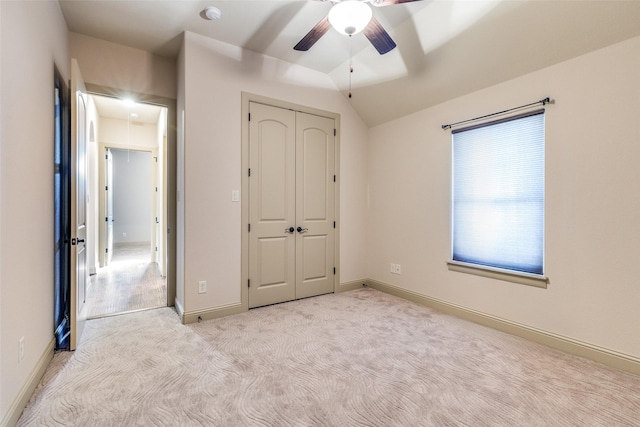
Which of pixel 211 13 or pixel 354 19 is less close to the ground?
pixel 211 13

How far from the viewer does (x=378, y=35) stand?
208 cm

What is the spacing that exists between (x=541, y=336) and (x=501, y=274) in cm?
56

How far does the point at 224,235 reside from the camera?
3154 mm

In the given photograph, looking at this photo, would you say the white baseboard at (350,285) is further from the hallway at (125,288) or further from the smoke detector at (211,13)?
the smoke detector at (211,13)

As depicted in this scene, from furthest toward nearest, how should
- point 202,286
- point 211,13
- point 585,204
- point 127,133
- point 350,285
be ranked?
point 127,133, point 350,285, point 202,286, point 211,13, point 585,204

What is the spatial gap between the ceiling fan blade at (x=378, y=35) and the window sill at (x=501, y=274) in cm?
218

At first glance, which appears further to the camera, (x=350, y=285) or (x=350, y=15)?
(x=350, y=285)

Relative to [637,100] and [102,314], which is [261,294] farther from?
[637,100]

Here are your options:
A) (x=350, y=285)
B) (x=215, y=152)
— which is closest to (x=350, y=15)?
(x=215, y=152)

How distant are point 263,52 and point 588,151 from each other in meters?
3.13

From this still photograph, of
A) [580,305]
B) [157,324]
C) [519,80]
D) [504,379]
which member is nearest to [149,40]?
[157,324]

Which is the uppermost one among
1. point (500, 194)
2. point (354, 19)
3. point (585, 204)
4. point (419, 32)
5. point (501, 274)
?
point (419, 32)

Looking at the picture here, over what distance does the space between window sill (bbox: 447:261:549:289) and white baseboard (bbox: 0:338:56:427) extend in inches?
135

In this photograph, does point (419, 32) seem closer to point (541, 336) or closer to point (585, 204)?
point (585, 204)
